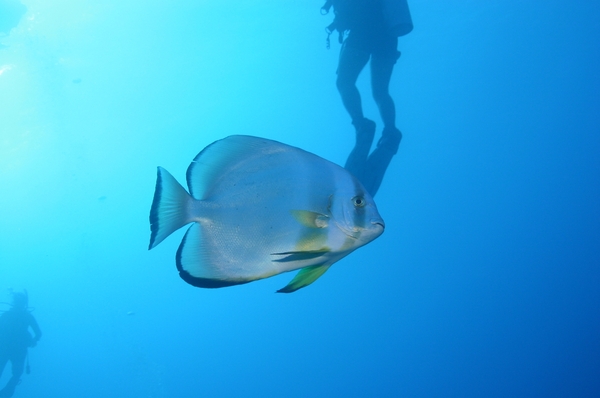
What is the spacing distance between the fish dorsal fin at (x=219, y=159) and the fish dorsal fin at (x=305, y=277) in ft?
1.30

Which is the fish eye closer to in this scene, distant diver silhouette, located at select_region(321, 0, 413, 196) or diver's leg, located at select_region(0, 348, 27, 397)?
distant diver silhouette, located at select_region(321, 0, 413, 196)

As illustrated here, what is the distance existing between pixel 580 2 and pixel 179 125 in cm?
2204

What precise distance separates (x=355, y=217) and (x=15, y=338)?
17.2 m

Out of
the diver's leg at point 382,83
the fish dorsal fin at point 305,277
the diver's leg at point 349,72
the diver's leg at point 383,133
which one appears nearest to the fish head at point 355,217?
the fish dorsal fin at point 305,277

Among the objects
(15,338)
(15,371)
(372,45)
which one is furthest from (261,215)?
(15,371)

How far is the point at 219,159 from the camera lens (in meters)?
1.13

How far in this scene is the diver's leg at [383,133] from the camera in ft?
12.5

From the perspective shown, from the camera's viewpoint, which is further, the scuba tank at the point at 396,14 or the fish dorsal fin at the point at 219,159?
the scuba tank at the point at 396,14

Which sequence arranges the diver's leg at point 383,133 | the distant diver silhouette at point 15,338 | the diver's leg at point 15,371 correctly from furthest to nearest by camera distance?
the distant diver silhouette at point 15,338 → the diver's leg at point 15,371 → the diver's leg at point 383,133

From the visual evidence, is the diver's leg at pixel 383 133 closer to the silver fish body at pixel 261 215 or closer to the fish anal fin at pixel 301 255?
the silver fish body at pixel 261 215

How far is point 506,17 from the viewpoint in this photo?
17.1m

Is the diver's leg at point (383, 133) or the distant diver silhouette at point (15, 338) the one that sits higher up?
the diver's leg at point (383, 133)

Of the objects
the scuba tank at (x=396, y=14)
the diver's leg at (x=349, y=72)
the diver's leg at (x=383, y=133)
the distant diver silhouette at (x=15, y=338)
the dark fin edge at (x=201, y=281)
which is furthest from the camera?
the distant diver silhouette at (x=15, y=338)

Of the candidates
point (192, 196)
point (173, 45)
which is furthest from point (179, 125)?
point (192, 196)
